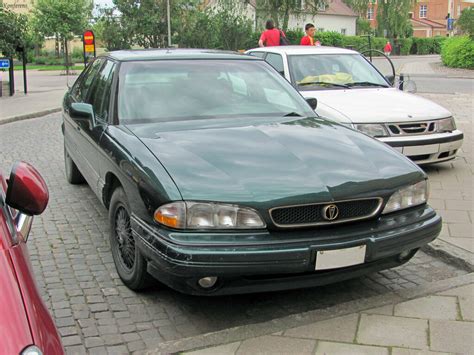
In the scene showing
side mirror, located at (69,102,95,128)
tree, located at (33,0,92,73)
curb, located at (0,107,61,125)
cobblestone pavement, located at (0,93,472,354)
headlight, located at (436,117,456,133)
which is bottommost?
cobblestone pavement, located at (0,93,472,354)

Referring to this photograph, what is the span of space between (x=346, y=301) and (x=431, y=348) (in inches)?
30.1

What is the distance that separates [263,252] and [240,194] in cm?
34

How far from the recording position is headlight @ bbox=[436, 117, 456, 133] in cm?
657

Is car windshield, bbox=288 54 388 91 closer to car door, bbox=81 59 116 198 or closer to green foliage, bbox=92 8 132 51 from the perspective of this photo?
car door, bbox=81 59 116 198

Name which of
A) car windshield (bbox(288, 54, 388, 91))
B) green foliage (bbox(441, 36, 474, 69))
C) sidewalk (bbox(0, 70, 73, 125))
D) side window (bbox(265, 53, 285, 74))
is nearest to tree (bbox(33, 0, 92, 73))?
sidewalk (bbox(0, 70, 73, 125))

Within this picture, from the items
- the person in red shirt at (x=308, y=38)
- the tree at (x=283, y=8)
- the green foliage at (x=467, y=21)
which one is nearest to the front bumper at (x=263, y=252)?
the person in red shirt at (x=308, y=38)

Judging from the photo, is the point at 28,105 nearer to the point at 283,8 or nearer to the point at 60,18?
the point at 60,18

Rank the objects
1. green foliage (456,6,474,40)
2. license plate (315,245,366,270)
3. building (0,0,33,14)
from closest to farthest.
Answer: license plate (315,245,366,270), building (0,0,33,14), green foliage (456,6,474,40)

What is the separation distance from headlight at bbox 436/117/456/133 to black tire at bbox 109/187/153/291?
4319 millimetres

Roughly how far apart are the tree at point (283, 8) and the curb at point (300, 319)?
38.2m

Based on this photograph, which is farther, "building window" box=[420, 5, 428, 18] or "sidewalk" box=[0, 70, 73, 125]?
"building window" box=[420, 5, 428, 18]

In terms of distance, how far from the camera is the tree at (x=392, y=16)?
163ft

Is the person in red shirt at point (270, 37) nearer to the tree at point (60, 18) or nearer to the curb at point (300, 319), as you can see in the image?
the curb at point (300, 319)

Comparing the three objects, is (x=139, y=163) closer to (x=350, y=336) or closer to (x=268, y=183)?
(x=268, y=183)
